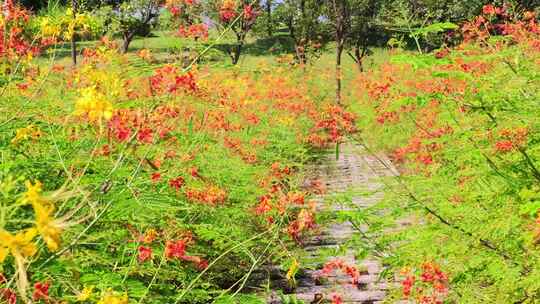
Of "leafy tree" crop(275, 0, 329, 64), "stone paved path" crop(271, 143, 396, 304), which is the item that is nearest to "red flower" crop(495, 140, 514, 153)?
"stone paved path" crop(271, 143, 396, 304)

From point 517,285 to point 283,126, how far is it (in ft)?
24.4

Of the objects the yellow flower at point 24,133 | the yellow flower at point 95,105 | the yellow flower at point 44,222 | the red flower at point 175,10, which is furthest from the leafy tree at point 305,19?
the yellow flower at point 44,222

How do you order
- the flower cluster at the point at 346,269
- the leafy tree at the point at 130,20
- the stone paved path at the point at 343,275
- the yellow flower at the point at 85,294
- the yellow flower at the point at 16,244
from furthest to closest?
the stone paved path at the point at 343,275 → the flower cluster at the point at 346,269 → the leafy tree at the point at 130,20 → the yellow flower at the point at 85,294 → the yellow flower at the point at 16,244

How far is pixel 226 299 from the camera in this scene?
2.39 metres

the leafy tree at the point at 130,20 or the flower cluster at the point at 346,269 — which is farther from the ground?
the leafy tree at the point at 130,20

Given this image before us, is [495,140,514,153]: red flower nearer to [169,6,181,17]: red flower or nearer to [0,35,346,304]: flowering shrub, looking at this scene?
[0,35,346,304]: flowering shrub

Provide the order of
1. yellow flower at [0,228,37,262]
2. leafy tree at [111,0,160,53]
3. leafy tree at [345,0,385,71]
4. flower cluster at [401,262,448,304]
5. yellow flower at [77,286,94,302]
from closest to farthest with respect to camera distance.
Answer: yellow flower at [0,228,37,262], yellow flower at [77,286,94,302], flower cluster at [401,262,448,304], leafy tree at [111,0,160,53], leafy tree at [345,0,385,71]

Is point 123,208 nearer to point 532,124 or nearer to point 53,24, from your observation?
point 53,24

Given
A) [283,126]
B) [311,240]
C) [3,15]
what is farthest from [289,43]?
[3,15]

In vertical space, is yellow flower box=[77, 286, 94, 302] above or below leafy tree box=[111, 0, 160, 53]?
below

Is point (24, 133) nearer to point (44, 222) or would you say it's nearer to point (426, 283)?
point (44, 222)

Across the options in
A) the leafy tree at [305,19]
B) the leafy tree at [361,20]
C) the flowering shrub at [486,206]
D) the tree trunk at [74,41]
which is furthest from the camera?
the leafy tree at [305,19]

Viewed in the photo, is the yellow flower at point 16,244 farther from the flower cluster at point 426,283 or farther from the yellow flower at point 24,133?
the flower cluster at point 426,283

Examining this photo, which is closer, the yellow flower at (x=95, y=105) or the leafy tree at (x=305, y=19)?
the yellow flower at (x=95, y=105)
